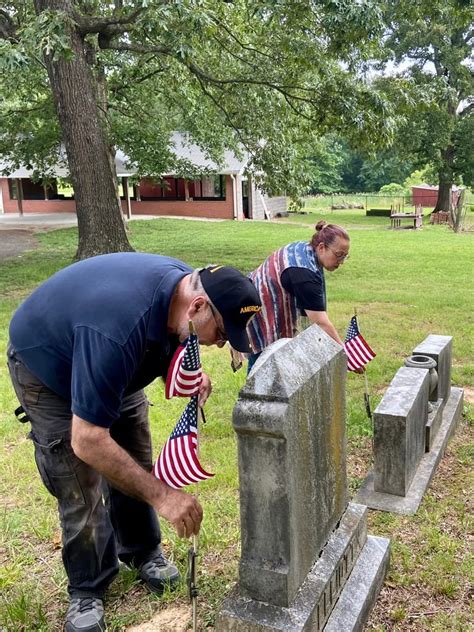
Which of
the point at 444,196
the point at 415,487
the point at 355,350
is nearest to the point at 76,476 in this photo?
the point at 415,487

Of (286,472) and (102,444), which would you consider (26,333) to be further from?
(286,472)

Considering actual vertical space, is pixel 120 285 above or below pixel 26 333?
above

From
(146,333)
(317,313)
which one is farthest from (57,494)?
(317,313)

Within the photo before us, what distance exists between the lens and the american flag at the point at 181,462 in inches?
97.0

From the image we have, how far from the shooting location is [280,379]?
7.18 ft

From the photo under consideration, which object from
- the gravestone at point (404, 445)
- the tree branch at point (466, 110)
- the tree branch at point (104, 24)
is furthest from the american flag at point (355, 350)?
the tree branch at point (466, 110)

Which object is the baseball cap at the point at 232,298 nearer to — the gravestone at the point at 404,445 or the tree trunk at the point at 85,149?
the gravestone at the point at 404,445

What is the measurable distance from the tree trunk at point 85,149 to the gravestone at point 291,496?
9.56m

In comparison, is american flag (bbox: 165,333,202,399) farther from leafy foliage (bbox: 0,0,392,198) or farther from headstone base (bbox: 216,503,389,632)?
leafy foliage (bbox: 0,0,392,198)

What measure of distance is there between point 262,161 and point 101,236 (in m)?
3.66

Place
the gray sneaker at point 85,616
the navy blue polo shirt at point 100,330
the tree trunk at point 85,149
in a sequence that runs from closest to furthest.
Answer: the navy blue polo shirt at point 100,330 < the gray sneaker at point 85,616 < the tree trunk at point 85,149

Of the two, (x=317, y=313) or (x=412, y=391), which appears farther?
(x=412, y=391)

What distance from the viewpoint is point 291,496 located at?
2232 mm

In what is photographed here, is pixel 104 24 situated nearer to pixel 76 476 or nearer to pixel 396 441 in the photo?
pixel 396 441
